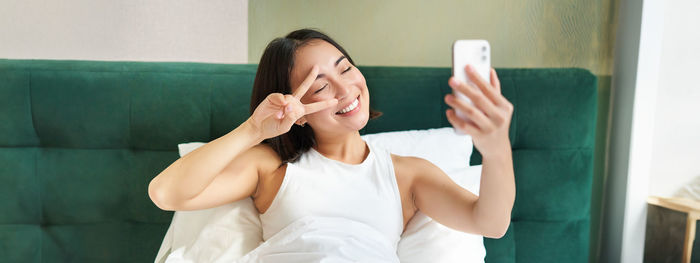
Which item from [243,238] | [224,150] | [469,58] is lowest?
[243,238]

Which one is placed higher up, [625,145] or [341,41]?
[341,41]

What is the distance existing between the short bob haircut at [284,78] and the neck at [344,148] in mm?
46

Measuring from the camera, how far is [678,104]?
5.11 feet

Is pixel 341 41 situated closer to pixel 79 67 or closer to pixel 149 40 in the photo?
pixel 149 40

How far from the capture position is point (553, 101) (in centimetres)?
155

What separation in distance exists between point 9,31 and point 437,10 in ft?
4.52

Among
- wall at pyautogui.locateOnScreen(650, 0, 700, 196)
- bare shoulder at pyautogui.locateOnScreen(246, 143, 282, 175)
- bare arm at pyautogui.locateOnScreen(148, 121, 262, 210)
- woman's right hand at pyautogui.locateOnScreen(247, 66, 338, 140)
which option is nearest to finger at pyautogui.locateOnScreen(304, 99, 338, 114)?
woman's right hand at pyautogui.locateOnScreen(247, 66, 338, 140)

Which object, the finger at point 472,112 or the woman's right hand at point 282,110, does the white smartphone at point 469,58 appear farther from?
the woman's right hand at point 282,110

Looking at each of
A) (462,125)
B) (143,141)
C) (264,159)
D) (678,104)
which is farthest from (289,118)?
(678,104)

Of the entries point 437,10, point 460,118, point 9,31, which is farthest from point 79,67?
point 460,118

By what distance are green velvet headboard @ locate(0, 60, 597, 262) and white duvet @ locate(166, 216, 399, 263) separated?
488 mm

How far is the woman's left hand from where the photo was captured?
2.51 ft

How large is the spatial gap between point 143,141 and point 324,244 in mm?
750

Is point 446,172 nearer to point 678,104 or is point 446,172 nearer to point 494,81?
point 494,81
